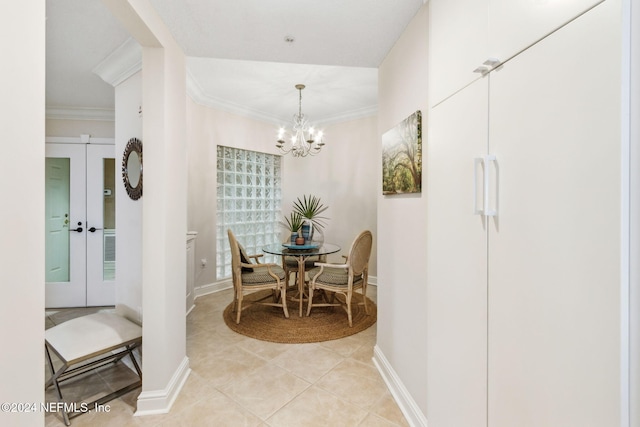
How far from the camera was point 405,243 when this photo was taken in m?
1.84

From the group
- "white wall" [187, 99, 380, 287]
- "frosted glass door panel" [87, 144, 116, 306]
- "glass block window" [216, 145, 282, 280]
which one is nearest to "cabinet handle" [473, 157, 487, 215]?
"white wall" [187, 99, 380, 287]

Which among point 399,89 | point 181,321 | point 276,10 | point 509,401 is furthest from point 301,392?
point 276,10

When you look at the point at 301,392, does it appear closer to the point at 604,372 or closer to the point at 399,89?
the point at 604,372

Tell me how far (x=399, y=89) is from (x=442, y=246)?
3.79 ft

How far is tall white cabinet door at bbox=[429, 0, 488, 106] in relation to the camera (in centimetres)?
109


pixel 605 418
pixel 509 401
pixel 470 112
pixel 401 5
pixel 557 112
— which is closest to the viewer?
pixel 605 418

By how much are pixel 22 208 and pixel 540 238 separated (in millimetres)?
1463

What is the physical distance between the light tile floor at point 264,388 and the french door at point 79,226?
1.98 meters

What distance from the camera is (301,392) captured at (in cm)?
199

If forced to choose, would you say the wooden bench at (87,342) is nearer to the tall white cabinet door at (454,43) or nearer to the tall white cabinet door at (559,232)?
the tall white cabinet door at (559,232)

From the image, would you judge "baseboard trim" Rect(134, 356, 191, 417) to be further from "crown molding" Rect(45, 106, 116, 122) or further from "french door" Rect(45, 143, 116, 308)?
"crown molding" Rect(45, 106, 116, 122)

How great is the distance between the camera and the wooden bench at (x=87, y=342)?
173 centimetres

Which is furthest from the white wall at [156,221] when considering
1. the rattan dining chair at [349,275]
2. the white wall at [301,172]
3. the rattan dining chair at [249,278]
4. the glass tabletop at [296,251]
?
the white wall at [301,172]

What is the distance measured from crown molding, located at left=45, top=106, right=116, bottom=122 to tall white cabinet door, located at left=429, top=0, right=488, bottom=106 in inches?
154
